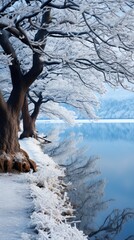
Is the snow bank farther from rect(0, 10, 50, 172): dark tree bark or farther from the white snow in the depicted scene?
rect(0, 10, 50, 172): dark tree bark

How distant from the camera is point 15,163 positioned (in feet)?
33.8

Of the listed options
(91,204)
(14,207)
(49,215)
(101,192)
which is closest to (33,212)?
(49,215)

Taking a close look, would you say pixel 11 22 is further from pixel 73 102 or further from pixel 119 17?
pixel 73 102

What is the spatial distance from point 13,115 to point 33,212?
18.7 feet

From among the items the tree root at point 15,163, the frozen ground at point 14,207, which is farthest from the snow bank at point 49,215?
the tree root at point 15,163

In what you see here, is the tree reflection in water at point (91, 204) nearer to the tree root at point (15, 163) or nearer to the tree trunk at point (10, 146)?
the tree root at point (15, 163)

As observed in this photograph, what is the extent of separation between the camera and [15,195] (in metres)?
7.26

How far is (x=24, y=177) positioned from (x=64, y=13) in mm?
4444

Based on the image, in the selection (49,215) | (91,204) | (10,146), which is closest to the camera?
(49,215)

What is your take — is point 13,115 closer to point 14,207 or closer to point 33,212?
point 14,207

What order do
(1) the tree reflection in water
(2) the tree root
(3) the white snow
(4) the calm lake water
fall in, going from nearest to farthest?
(3) the white snow, (1) the tree reflection in water, (4) the calm lake water, (2) the tree root

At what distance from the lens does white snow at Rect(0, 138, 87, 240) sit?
15.8 ft

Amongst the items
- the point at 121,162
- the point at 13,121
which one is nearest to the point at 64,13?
the point at 13,121

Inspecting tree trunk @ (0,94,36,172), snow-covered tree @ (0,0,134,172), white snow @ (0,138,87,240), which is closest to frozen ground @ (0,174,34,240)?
white snow @ (0,138,87,240)
